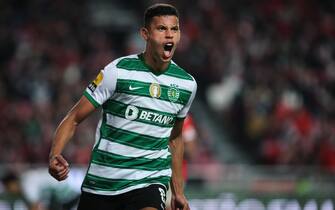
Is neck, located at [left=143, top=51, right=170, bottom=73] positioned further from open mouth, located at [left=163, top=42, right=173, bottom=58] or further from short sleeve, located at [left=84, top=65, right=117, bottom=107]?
short sleeve, located at [left=84, top=65, right=117, bottom=107]

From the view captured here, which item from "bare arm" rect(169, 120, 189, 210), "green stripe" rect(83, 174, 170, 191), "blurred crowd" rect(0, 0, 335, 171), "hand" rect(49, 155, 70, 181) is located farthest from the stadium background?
"hand" rect(49, 155, 70, 181)

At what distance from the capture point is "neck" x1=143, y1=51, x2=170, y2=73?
263 inches

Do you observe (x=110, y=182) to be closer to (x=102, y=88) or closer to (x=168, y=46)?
Answer: (x=102, y=88)

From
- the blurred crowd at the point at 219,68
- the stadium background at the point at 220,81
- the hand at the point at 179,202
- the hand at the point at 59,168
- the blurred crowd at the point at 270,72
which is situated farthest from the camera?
the blurred crowd at the point at 270,72

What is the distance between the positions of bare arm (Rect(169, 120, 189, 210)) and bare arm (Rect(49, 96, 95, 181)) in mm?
771

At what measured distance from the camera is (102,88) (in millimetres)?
6477

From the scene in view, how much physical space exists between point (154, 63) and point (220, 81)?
10150 mm

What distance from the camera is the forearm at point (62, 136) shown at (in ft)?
20.6

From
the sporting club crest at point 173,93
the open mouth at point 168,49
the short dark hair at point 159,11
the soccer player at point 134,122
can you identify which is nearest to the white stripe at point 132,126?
the soccer player at point 134,122

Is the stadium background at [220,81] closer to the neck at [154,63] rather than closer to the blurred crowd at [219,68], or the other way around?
the blurred crowd at [219,68]

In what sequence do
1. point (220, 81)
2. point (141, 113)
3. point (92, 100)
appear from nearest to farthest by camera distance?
1. point (92, 100)
2. point (141, 113)
3. point (220, 81)

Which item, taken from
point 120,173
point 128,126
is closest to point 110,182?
point 120,173

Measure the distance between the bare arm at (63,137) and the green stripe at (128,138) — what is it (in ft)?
0.73

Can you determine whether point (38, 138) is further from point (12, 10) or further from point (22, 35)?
point (12, 10)
